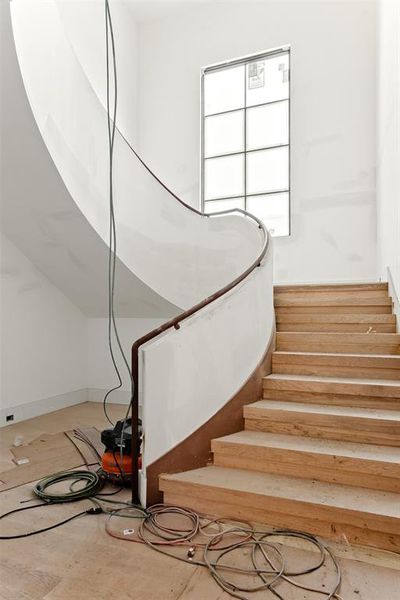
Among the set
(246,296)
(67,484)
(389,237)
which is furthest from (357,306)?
(67,484)

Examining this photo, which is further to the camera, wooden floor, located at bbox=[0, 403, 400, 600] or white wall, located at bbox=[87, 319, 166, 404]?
white wall, located at bbox=[87, 319, 166, 404]

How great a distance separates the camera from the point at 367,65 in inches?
224

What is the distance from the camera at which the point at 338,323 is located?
380cm

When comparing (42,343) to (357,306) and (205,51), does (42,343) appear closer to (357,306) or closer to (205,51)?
(357,306)

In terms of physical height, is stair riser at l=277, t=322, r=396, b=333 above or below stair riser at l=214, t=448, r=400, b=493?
above

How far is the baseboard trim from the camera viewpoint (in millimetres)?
4340

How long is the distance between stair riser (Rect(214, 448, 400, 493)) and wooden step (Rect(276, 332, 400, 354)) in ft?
4.27

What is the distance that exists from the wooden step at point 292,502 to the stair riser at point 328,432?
1.21ft

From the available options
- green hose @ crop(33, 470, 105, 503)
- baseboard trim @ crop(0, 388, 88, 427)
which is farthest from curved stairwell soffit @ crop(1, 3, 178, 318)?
green hose @ crop(33, 470, 105, 503)

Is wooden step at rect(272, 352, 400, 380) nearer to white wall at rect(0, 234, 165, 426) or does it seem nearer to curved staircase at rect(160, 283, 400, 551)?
curved staircase at rect(160, 283, 400, 551)

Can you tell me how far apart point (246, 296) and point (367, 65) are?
4783 mm

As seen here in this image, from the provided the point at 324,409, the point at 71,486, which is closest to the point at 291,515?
the point at 324,409

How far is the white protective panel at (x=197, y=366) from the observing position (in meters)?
2.45

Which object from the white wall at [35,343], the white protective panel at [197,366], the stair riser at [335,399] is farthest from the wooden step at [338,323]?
the white wall at [35,343]
